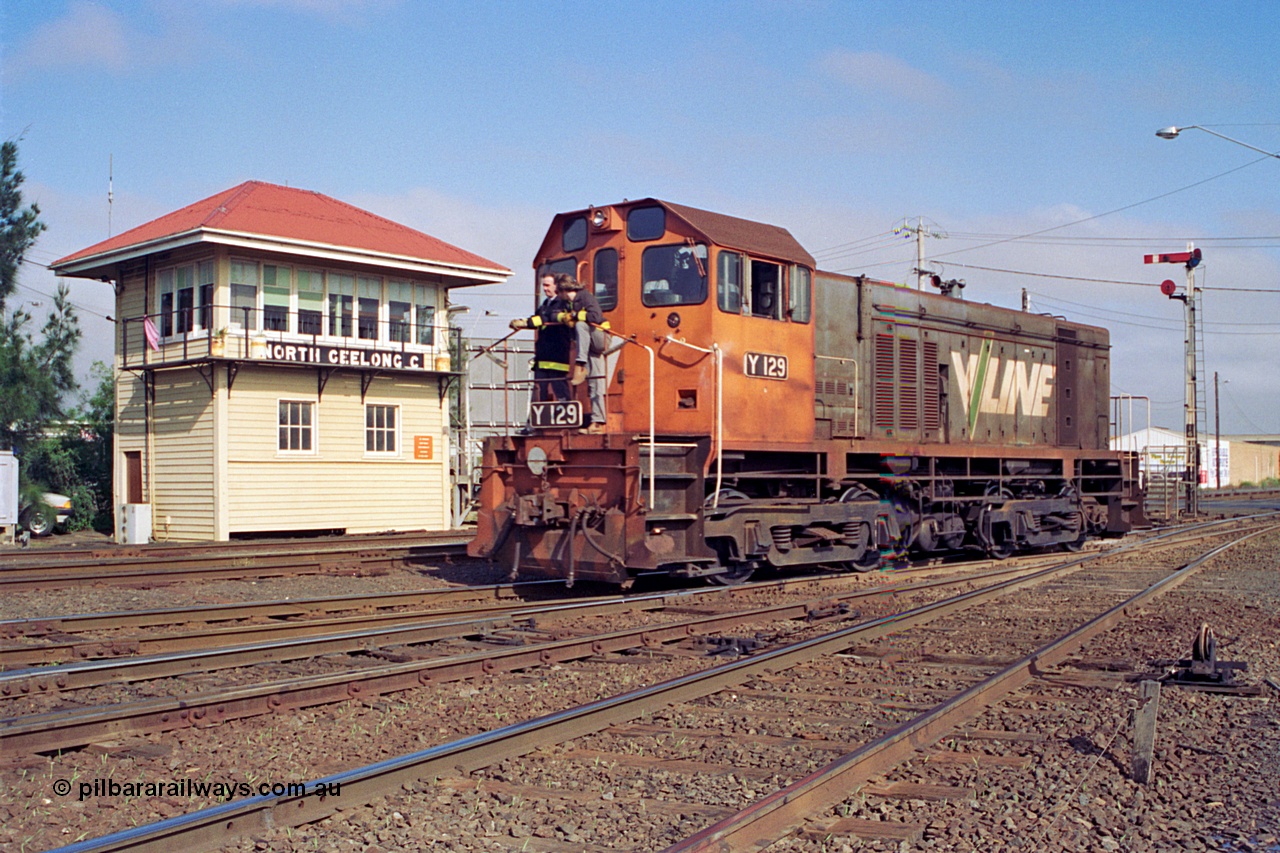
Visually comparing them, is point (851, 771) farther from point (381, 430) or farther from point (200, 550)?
point (381, 430)

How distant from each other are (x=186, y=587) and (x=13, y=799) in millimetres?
8232

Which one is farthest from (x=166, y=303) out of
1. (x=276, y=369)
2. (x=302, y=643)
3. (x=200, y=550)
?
(x=302, y=643)

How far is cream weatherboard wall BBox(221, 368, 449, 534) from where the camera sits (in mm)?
20219

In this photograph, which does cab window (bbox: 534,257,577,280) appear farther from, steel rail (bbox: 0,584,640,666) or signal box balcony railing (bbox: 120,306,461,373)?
signal box balcony railing (bbox: 120,306,461,373)

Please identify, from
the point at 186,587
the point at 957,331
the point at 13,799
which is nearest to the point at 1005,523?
the point at 957,331

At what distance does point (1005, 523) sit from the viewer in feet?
48.6

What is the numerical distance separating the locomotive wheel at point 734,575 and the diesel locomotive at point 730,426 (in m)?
0.02

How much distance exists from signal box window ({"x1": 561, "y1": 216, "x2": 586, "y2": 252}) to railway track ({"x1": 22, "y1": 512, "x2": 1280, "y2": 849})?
4228mm

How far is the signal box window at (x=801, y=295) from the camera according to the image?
36.1 feet

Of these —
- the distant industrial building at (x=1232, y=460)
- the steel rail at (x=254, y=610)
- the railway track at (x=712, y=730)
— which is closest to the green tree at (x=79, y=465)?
the steel rail at (x=254, y=610)

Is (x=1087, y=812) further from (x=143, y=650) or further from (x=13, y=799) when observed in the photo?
(x=143, y=650)

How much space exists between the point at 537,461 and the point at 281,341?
38.9 ft

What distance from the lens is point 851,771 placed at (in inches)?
173

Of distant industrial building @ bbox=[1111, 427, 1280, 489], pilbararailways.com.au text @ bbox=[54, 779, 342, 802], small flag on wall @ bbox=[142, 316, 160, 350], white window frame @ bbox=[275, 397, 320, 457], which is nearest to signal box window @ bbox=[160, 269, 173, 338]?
small flag on wall @ bbox=[142, 316, 160, 350]
